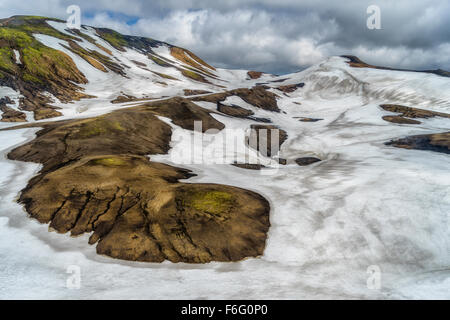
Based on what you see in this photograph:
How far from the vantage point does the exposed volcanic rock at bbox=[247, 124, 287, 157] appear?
33188 mm

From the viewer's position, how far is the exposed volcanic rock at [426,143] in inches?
1043

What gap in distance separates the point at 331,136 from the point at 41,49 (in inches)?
2537

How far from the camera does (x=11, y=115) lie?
3284 cm

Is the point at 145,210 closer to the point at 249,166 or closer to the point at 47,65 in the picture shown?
the point at 249,166

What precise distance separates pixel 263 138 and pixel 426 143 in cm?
1972

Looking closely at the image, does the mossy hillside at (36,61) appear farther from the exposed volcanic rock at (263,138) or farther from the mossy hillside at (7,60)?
the exposed volcanic rock at (263,138)

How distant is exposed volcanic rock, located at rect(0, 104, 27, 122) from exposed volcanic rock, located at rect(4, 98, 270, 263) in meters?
20.9

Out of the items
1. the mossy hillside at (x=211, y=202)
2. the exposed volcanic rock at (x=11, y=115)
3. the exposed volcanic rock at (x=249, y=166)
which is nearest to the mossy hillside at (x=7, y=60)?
the exposed volcanic rock at (x=11, y=115)

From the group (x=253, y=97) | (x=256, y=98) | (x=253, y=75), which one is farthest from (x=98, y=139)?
(x=253, y=75)


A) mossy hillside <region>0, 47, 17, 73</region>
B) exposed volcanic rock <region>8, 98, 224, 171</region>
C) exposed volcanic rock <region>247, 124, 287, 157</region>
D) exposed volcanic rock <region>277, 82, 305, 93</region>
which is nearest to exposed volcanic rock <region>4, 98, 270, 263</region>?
exposed volcanic rock <region>8, 98, 224, 171</region>

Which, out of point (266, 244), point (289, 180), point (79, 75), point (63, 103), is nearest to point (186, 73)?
point (79, 75)

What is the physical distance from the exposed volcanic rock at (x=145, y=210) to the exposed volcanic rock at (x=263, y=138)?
16970 mm

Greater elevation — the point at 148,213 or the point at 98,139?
the point at 98,139
